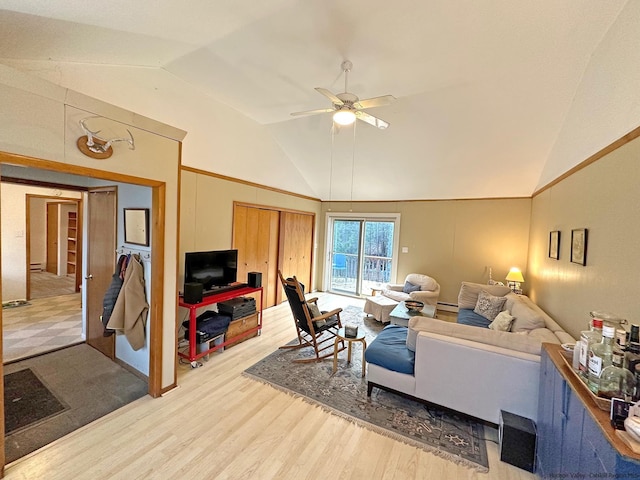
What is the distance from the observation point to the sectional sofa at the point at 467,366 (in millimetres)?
2062

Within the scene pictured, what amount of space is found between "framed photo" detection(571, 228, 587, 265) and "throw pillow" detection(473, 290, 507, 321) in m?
1.45

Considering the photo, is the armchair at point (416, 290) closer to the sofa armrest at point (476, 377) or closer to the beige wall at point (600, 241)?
the beige wall at point (600, 241)

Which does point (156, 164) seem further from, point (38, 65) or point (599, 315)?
point (599, 315)

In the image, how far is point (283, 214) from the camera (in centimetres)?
561

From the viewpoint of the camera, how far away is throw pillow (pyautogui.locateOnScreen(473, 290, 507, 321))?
152 inches

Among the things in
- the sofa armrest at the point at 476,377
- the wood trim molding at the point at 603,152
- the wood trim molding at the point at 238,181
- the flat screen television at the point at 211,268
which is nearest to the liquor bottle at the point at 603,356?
the sofa armrest at the point at 476,377

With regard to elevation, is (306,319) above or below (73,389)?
above

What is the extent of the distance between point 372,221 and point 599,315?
5.19 m

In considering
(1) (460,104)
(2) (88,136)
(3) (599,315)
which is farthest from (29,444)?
(1) (460,104)

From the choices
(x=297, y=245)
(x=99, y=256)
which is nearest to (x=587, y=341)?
(x=99, y=256)

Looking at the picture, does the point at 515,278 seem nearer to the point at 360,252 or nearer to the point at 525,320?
the point at 525,320

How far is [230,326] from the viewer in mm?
3564

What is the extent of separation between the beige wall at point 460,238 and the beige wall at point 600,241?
5.58ft

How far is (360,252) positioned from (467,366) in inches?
177
